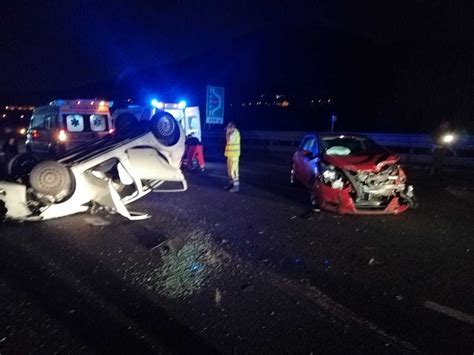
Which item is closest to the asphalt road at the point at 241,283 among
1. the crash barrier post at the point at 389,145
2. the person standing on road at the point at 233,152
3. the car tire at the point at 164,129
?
the car tire at the point at 164,129

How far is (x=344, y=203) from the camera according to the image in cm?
709

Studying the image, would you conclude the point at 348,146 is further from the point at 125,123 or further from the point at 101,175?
the point at 101,175

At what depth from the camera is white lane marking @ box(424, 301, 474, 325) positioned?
11.9 ft

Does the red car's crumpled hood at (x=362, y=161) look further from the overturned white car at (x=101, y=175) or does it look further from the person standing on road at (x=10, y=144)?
the person standing on road at (x=10, y=144)

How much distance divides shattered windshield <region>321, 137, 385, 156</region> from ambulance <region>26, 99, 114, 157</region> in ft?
19.2

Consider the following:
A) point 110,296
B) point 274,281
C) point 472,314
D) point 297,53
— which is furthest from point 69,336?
point 297,53

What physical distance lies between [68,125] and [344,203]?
7.97 meters

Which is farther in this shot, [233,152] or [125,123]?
[233,152]

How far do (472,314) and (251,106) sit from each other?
57.6 metres

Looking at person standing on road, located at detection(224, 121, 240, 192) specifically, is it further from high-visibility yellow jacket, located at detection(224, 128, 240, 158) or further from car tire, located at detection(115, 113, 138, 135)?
car tire, located at detection(115, 113, 138, 135)

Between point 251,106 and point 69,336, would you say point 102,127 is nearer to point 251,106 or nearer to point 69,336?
point 69,336

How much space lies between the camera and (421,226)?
261 inches

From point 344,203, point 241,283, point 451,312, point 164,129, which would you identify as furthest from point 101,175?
point 451,312

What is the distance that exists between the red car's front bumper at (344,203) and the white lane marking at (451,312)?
320 centimetres
